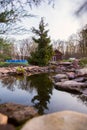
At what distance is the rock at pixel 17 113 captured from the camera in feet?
15.0

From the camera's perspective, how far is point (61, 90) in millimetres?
9305

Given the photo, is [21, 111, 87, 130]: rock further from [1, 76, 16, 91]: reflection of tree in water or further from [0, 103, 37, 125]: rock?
[1, 76, 16, 91]: reflection of tree in water

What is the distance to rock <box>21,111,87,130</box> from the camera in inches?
128

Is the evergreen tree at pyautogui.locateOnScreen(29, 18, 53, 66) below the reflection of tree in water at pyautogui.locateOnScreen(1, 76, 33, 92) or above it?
above

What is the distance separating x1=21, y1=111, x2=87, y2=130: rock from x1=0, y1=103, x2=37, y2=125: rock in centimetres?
115

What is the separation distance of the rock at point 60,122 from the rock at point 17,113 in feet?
3.78

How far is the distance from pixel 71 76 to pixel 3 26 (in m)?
7.59

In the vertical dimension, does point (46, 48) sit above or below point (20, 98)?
above

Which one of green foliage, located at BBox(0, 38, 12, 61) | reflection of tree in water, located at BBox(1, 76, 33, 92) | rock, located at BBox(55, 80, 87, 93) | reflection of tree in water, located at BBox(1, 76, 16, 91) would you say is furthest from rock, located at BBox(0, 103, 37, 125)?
reflection of tree in water, located at BBox(1, 76, 16, 91)

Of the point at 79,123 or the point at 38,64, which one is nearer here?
the point at 79,123

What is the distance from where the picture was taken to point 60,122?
3365 millimetres

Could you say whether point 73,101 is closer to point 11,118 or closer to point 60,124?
point 11,118

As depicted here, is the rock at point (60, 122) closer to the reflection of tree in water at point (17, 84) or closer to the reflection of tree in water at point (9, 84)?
the reflection of tree in water at point (17, 84)

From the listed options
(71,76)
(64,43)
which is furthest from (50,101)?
(64,43)
